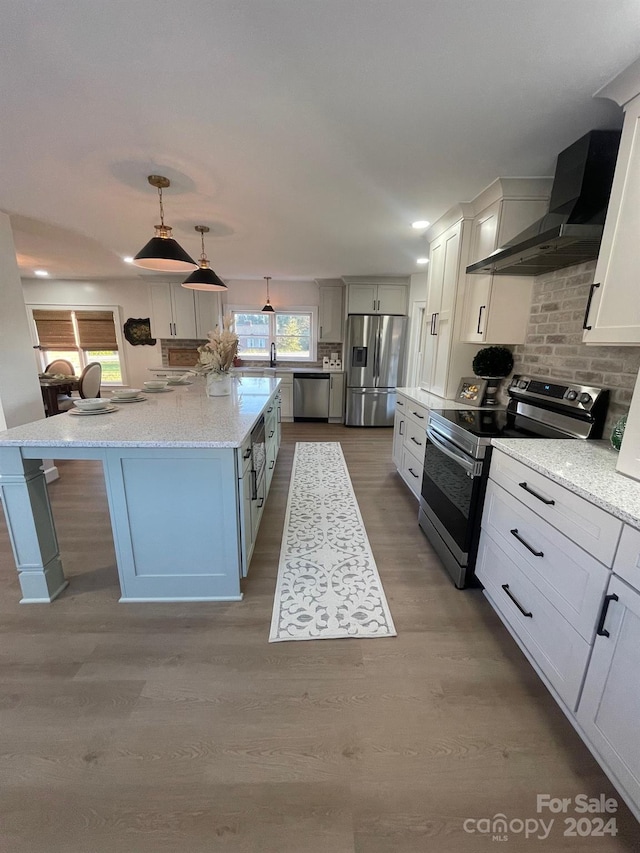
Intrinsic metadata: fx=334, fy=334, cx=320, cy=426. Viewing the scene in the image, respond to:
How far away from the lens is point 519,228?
7.54 feet

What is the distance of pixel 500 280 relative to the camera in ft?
8.11

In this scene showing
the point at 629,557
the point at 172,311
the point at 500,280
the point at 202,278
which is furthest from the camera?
the point at 172,311

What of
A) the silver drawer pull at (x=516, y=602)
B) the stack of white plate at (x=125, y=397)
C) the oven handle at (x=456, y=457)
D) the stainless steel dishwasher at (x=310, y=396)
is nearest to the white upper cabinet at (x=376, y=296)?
the stainless steel dishwasher at (x=310, y=396)

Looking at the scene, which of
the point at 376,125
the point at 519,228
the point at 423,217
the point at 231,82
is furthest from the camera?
the point at 423,217

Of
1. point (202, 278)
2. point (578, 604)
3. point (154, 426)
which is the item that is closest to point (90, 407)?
point (154, 426)

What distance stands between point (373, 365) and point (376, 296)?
1.12 m

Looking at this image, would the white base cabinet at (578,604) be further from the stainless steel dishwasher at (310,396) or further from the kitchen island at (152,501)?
the stainless steel dishwasher at (310,396)

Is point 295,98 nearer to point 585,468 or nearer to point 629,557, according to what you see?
point 585,468

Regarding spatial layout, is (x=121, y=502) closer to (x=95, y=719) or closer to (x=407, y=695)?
(x=95, y=719)

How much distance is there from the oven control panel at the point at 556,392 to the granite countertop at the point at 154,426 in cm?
181

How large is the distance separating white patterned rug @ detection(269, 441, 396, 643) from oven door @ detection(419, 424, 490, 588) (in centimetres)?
48

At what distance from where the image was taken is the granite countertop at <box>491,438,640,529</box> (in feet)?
3.59

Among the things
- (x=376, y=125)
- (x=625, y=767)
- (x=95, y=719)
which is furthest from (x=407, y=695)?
(x=376, y=125)

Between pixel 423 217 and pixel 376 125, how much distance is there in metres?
1.40
